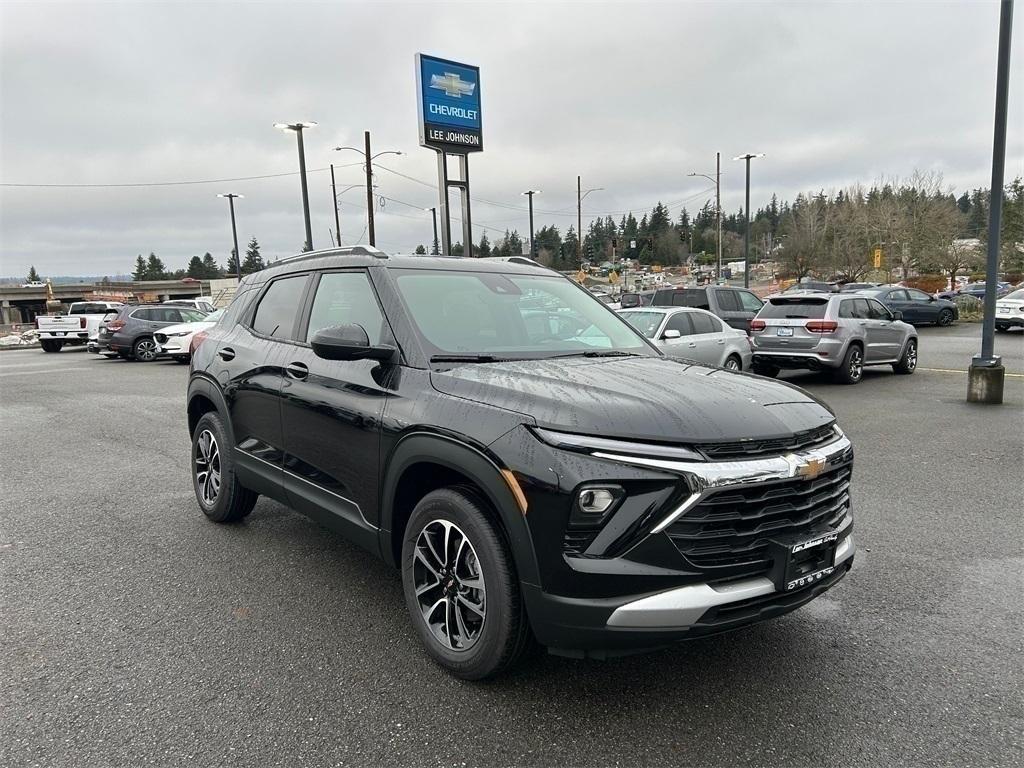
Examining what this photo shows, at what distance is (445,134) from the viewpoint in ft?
77.4

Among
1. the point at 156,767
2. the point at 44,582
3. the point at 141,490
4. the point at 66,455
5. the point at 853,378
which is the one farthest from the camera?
the point at 853,378

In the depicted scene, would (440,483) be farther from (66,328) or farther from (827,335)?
(66,328)

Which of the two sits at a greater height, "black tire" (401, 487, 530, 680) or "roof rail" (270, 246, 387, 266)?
"roof rail" (270, 246, 387, 266)

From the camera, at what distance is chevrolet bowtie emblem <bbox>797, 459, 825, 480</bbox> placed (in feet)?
8.51

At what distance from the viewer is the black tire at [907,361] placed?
13.6 metres

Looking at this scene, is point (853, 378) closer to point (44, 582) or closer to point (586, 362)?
point (586, 362)

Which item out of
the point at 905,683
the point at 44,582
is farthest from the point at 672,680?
the point at 44,582

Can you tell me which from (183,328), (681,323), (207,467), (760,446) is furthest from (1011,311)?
(183,328)

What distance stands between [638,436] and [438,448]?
86cm

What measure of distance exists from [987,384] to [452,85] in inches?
776

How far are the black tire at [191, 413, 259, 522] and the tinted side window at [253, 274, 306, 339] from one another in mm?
830

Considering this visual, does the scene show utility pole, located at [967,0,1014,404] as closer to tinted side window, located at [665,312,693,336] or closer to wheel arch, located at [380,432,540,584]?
tinted side window, located at [665,312,693,336]

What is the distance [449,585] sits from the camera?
2.97 m

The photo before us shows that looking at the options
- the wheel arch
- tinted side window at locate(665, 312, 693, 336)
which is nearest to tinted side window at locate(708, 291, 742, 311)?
tinted side window at locate(665, 312, 693, 336)
